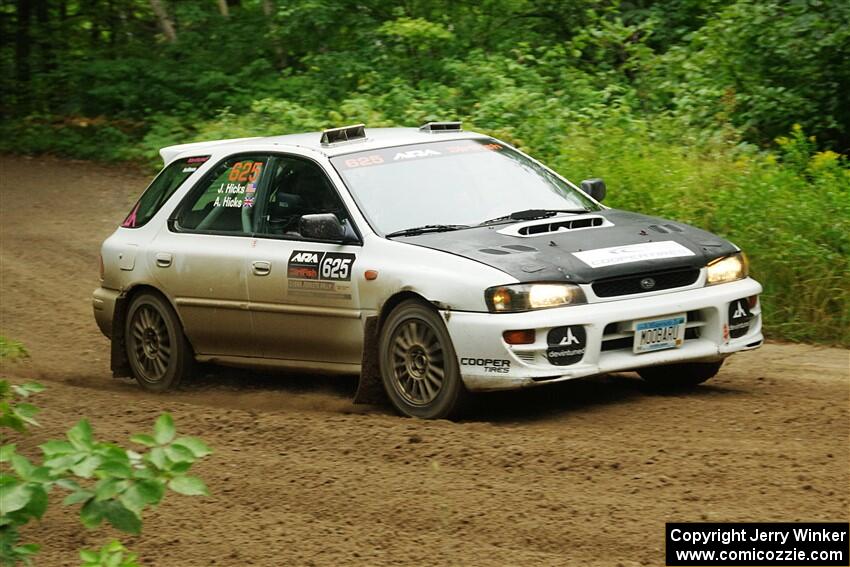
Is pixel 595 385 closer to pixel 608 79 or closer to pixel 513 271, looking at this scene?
pixel 513 271

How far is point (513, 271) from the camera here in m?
7.06

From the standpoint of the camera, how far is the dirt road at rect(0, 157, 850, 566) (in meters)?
5.25

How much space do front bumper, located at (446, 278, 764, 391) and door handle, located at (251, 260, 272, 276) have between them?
153cm

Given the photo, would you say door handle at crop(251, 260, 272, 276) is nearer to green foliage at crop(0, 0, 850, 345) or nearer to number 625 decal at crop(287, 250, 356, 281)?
number 625 decal at crop(287, 250, 356, 281)

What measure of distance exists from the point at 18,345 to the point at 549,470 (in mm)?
5634

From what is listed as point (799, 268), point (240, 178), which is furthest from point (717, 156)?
point (240, 178)

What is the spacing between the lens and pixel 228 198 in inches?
347

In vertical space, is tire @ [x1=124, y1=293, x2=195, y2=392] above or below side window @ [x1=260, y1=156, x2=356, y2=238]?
below

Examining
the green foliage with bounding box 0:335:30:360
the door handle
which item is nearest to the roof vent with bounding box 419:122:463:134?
the door handle

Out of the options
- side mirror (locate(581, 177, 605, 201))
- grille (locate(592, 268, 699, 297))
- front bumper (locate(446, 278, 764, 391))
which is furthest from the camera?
side mirror (locate(581, 177, 605, 201))

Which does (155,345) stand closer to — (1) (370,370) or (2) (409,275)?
(1) (370,370)

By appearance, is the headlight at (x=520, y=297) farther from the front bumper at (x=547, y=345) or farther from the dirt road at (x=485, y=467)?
the dirt road at (x=485, y=467)
